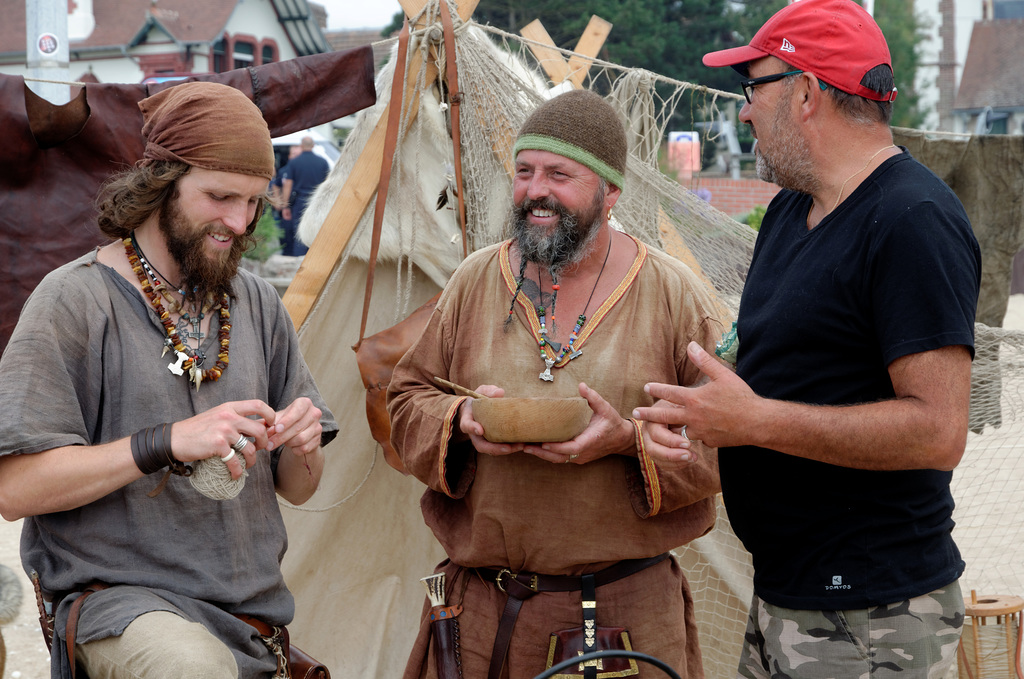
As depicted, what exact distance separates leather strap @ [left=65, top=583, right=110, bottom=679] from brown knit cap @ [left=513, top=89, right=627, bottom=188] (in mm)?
1520

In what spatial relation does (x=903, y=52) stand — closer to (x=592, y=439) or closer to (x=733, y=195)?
(x=733, y=195)

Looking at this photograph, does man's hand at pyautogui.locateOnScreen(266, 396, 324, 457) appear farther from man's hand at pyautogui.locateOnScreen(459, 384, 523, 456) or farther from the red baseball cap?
the red baseball cap

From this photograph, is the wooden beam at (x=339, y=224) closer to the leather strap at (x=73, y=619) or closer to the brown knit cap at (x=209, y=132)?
the brown knit cap at (x=209, y=132)

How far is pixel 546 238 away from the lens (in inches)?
Result: 96.0

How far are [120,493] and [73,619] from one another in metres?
0.29

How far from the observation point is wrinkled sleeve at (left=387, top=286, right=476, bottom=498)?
7.74 ft

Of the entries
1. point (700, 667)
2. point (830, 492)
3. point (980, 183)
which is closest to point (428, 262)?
point (700, 667)

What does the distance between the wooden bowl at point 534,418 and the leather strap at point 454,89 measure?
4.75 feet

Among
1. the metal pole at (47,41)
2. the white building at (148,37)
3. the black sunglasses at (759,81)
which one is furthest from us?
the white building at (148,37)

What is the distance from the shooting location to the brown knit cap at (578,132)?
2.47 metres

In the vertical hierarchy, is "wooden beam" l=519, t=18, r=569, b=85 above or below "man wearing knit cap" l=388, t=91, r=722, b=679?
above

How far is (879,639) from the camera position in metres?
1.90

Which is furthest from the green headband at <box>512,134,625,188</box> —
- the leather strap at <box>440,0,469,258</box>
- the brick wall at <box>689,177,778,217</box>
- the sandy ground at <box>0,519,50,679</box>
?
the brick wall at <box>689,177,778,217</box>

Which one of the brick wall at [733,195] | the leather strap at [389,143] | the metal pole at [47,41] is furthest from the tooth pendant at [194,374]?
the brick wall at [733,195]
